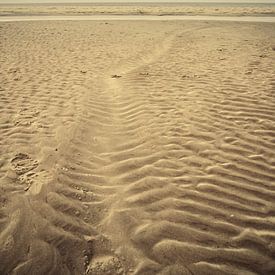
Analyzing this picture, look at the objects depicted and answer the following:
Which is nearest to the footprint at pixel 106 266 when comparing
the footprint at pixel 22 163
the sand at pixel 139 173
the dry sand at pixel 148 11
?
the sand at pixel 139 173

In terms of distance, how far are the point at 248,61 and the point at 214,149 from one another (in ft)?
18.2

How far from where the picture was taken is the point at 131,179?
3.34 m

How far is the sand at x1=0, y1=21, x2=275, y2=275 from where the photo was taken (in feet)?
8.09

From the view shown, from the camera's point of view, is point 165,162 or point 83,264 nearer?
point 83,264

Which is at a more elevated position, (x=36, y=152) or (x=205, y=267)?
(x=36, y=152)

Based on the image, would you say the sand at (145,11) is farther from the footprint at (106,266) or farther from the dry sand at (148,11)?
the footprint at (106,266)

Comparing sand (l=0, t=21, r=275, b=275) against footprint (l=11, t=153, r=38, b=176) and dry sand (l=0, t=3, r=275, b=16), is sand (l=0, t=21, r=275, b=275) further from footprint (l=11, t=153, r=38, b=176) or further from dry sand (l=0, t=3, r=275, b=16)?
dry sand (l=0, t=3, r=275, b=16)

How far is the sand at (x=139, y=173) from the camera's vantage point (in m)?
2.47

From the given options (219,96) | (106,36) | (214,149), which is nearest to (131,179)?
(214,149)

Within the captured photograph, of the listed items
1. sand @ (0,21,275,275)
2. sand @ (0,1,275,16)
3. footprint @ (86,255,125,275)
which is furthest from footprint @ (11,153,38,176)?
sand @ (0,1,275,16)

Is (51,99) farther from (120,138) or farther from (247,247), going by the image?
(247,247)

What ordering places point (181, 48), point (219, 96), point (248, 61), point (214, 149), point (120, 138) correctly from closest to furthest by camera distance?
point (214, 149)
point (120, 138)
point (219, 96)
point (248, 61)
point (181, 48)

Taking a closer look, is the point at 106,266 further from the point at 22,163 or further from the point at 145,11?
the point at 145,11

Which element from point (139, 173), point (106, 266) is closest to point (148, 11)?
point (139, 173)
